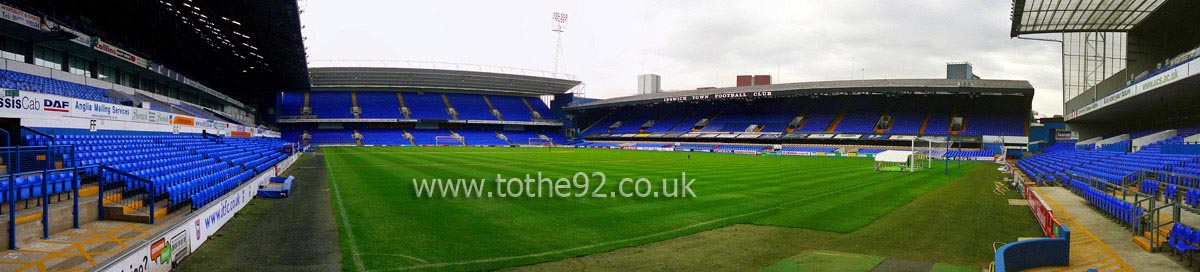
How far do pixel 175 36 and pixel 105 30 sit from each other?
362cm

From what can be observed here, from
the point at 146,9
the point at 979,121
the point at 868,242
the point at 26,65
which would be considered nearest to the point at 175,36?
the point at 146,9

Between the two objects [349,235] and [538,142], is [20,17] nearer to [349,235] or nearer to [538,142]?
[349,235]

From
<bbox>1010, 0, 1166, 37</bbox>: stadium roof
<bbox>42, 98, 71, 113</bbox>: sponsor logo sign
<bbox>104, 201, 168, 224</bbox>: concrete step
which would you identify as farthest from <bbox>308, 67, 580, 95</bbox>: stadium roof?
<bbox>104, 201, 168, 224</bbox>: concrete step

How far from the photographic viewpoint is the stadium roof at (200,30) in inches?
1140

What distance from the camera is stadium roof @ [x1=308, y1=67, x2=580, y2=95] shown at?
76625mm

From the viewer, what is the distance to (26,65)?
24.8 meters

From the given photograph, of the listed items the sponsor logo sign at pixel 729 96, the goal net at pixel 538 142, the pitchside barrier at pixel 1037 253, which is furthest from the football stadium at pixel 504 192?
the goal net at pixel 538 142

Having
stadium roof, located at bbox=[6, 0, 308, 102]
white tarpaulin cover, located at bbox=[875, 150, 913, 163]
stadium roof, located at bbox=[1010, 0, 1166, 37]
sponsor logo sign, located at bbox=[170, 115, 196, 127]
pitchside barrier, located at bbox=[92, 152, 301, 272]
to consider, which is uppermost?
stadium roof, located at bbox=[1010, 0, 1166, 37]

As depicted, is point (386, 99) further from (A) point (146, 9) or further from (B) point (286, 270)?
(B) point (286, 270)

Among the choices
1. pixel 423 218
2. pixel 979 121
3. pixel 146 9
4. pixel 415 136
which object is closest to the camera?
pixel 423 218

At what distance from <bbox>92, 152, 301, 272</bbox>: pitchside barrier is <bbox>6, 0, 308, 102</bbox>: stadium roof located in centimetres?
1908

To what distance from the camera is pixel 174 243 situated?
25.0ft

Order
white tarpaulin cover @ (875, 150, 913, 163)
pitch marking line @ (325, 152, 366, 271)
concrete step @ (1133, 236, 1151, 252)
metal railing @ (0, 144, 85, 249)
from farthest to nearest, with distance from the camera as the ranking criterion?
1. white tarpaulin cover @ (875, 150, 913, 163)
2. concrete step @ (1133, 236, 1151, 252)
3. pitch marking line @ (325, 152, 366, 271)
4. metal railing @ (0, 144, 85, 249)

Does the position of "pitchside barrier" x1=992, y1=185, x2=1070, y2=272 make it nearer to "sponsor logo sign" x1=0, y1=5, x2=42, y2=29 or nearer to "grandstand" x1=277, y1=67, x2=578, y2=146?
"sponsor logo sign" x1=0, y1=5, x2=42, y2=29
